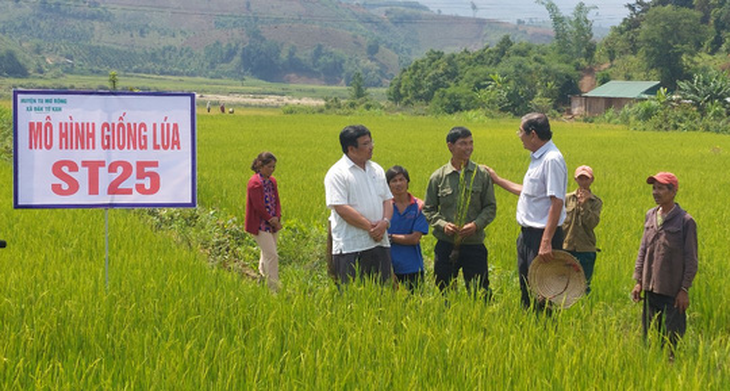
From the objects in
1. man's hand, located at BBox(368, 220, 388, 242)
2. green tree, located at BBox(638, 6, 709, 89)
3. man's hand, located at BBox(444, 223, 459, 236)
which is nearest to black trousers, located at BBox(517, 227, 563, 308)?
man's hand, located at BBox(444, 223, 459, 236)

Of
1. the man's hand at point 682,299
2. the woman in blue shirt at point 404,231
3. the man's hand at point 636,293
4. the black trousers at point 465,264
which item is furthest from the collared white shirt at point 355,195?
the man's hand at point 682,299

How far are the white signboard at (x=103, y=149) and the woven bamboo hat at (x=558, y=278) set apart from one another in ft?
6.45

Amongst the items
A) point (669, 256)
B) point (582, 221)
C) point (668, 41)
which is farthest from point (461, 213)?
point (668, 41)

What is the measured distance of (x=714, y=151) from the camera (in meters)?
23.2

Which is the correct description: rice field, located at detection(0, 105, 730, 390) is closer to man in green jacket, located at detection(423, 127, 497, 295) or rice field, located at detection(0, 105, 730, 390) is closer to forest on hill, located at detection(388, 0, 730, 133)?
man in green jacket, located at detection(423, 127, 497, 295)

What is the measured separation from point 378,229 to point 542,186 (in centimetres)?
98

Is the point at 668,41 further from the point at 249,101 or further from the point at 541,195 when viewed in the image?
the point at 249,101

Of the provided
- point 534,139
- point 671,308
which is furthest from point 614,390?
point 534,139

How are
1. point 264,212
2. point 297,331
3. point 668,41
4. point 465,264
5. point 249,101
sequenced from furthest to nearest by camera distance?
point 249,101 < point 668,41 < point 264,212 < point 465,264 < point 297,331

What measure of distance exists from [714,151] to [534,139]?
63.8 ft

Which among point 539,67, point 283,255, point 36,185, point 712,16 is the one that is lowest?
point 283,255

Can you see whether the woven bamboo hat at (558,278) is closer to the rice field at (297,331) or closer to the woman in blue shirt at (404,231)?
the rice field at (297,331)

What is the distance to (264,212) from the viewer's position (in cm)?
703

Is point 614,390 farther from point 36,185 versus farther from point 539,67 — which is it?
point 539,67
